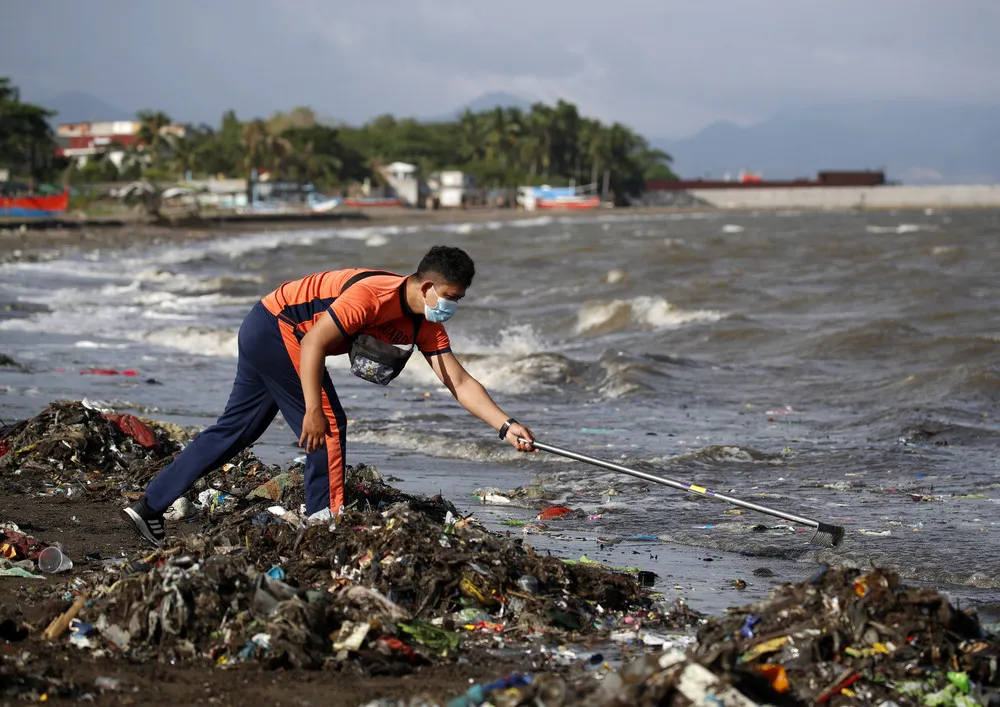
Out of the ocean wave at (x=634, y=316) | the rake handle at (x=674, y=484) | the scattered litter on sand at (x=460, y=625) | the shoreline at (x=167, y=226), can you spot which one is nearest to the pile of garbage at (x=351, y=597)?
the scattered litter on sand at (x=460, y=625)

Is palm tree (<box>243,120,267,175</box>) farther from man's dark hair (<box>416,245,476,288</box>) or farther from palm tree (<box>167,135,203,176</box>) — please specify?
man's dark hair (<box>416,245,476,288</box>)

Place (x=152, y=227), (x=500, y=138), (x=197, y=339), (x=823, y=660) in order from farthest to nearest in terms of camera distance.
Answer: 1. (x=500, y=138)
2. (x=152, y=227)
3. (x=197, y=339)
4. (x=823, y=660)

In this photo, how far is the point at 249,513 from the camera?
234 inches

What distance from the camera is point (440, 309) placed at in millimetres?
4871

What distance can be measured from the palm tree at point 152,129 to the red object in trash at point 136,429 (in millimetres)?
92003

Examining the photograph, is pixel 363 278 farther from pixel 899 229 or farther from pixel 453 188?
pixel 453 188

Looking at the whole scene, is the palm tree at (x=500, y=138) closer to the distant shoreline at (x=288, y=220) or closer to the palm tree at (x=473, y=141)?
the palm tree at (x=473, y=141)

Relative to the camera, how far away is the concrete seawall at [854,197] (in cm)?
13512

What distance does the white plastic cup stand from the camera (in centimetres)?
491

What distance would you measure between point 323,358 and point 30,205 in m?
49.1

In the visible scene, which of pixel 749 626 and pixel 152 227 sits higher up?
pixel 152 227

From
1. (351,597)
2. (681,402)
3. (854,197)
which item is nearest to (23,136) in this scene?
(681,402)

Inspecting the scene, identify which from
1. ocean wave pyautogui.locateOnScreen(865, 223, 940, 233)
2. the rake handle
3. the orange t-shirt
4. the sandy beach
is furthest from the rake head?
ocean wave pyautogui.locateOnScreen(865, 223, 940, 233)

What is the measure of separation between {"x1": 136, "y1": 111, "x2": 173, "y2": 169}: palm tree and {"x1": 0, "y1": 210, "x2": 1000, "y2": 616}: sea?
71581 mm
